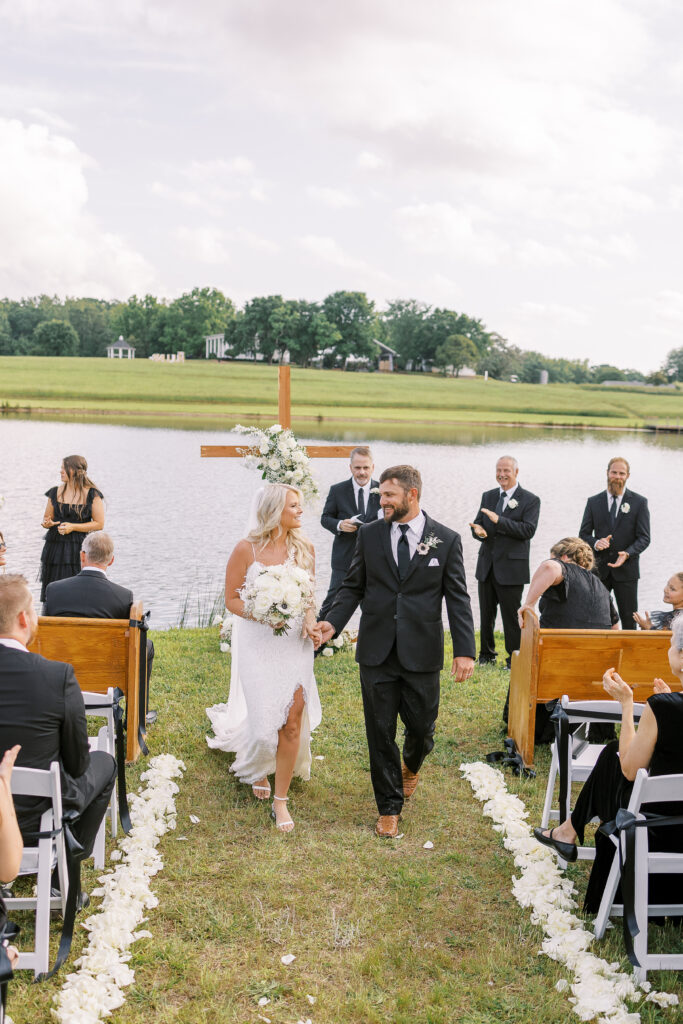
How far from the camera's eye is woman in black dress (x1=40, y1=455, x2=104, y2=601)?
920 cm

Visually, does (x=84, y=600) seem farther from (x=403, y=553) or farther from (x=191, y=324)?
(x=191, y=324)

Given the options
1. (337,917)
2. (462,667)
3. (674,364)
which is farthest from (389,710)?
(674,364)

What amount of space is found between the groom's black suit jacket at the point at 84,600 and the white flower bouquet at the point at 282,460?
131 inches

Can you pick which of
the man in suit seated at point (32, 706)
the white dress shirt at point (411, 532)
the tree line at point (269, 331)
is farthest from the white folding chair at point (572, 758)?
the tree line at point (269, 331)

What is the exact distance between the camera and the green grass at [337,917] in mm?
4039

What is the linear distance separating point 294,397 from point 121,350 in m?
47.5

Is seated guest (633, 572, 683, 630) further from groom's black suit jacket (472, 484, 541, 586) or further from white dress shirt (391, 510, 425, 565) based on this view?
groom's black suit jacket (472, 484, 541, 586)

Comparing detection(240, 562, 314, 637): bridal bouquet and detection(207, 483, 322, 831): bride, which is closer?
detection(240, 562, 314, 637): bridal bouquet

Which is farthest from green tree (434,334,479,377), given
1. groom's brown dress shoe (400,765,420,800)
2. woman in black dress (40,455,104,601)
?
groom's brown dress shoe (400,765,420,800)

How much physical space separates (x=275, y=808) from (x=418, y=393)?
8754cm

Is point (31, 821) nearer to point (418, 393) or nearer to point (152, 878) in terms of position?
point (152, 878)

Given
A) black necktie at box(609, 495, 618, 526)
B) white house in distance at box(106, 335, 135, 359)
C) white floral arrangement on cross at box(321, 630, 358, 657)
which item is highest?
white house in distance at box(106, 335, 135, 359)

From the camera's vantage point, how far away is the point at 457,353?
117750 mm

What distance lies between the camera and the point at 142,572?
1623 centimetres
